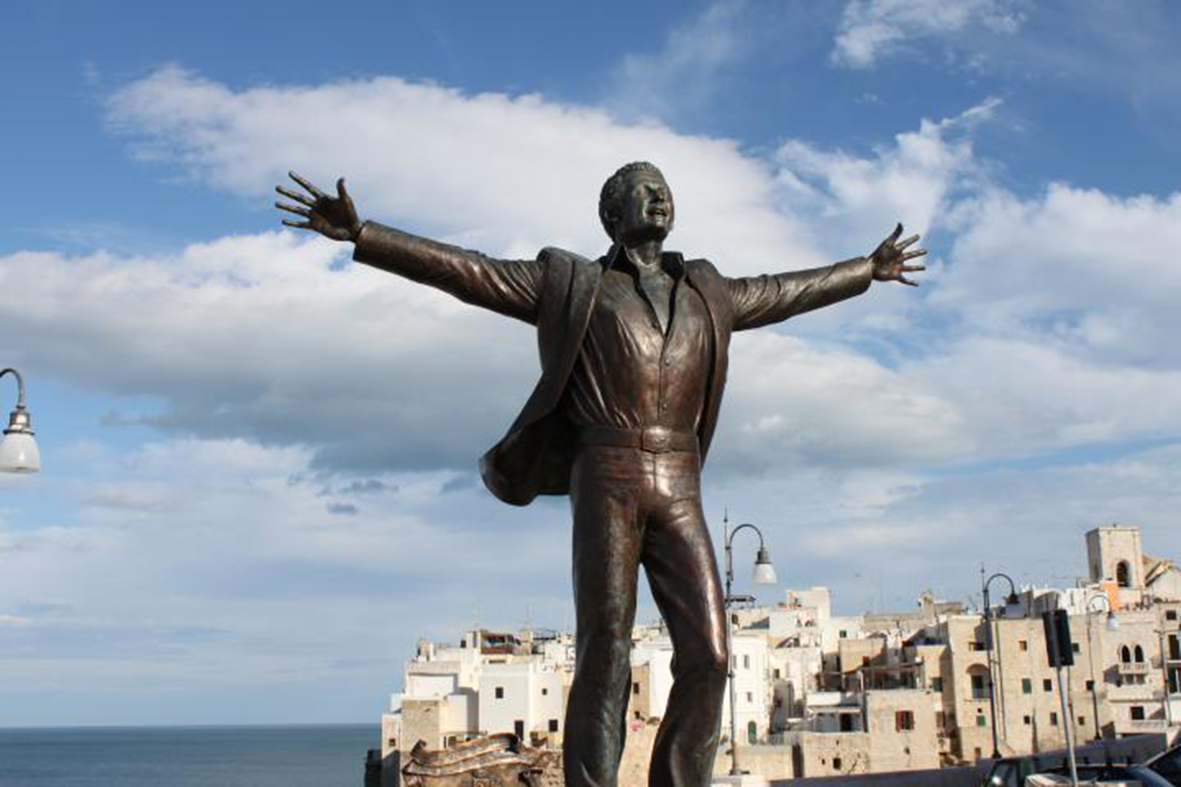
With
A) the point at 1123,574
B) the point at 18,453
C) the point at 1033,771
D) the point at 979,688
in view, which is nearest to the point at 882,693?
the point at 979,688

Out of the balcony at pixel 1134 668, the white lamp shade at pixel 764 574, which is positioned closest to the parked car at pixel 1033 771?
the white lamp shade at pixel 764 574

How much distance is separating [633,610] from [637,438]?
84cm

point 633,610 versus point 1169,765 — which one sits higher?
point 633,610

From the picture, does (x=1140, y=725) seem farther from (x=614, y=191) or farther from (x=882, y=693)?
(x=614, y=191)

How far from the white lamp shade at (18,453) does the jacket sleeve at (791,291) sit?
813cm

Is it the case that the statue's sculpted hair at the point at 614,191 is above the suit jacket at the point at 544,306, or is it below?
above

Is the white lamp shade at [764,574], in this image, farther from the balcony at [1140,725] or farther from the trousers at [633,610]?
the balcony at [1140,725]

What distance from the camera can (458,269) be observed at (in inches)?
269

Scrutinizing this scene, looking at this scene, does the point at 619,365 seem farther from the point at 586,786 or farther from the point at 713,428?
the point at 586,786

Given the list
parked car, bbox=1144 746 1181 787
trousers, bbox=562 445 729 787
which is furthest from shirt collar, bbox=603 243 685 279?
parked car, bbox=1144 746 1181 787

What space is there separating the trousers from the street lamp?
795cm

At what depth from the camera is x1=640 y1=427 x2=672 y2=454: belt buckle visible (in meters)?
6.72

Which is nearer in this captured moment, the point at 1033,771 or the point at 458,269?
the point at 458,269

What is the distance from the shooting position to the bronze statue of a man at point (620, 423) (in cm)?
652
